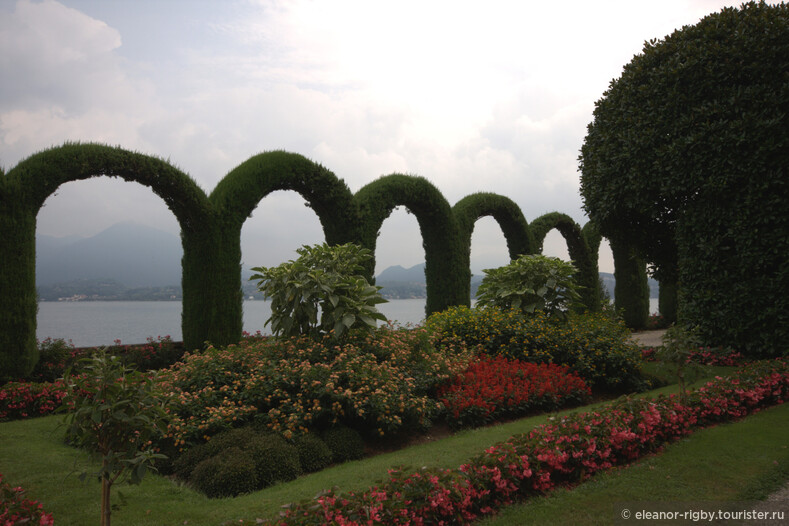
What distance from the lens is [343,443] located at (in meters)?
5.05

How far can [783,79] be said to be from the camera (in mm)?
7773

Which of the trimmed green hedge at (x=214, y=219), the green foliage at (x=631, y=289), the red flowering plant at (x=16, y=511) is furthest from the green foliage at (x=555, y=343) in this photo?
the green foliage at (x=631, y=289)

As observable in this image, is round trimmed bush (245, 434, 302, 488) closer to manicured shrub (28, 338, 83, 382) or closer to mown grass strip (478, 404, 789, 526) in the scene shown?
mown grass strip (478, 404, 789, 526)

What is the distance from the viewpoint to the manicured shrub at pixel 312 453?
15.3 ft

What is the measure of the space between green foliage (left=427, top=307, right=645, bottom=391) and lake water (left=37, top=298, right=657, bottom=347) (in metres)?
1.13

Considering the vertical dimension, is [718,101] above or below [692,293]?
above

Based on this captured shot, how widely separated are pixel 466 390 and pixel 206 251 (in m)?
5.24

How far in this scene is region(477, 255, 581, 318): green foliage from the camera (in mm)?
9953

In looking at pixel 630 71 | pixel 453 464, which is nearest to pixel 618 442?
pixel 453 464

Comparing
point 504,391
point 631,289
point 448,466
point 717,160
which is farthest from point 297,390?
point 631,289

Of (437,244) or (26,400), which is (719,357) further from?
(26,400)

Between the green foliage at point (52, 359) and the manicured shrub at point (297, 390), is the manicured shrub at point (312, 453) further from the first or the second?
the green foliage at point (52, 359)

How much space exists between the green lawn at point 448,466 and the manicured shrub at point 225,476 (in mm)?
113

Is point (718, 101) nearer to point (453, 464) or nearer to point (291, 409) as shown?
point (453, 464)
